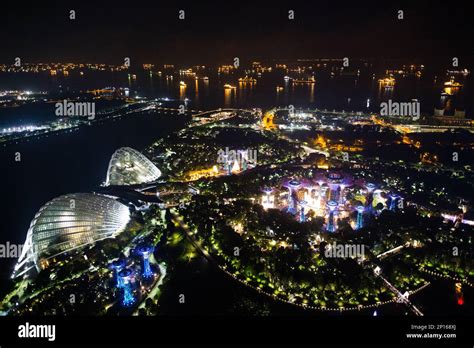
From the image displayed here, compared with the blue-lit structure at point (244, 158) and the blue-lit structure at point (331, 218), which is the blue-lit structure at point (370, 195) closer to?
the blue-lit structure at point (331, 218)

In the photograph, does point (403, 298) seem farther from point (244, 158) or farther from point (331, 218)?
point (244, 158)

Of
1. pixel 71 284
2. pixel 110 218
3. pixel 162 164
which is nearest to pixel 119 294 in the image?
pixel 71 284

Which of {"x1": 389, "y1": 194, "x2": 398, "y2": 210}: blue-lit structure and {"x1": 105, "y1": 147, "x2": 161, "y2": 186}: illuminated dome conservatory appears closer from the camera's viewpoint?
{"x1": 389, "y1": 194, "x2": 398, "y2": 210}: blue-lit structure

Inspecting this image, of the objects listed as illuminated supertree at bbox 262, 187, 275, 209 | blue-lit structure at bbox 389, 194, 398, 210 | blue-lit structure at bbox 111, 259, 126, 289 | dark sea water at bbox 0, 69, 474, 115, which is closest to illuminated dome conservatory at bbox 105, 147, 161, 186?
illuminated supertree at bbox 262, 187, 275, 209

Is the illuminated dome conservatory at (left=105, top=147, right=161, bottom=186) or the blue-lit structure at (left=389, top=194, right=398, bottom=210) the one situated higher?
the illuminated dome conservatory at (left=105, top=147, right=161, bottom=186)

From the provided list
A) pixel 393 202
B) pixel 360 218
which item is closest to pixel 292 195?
pixel 360 218

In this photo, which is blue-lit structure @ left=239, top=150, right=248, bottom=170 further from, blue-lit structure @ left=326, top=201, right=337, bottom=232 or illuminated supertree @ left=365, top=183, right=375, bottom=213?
blue-lit structure @ left=326, top=201, right=337, bottom=232

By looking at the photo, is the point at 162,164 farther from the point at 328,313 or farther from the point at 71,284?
the point at 328,313
